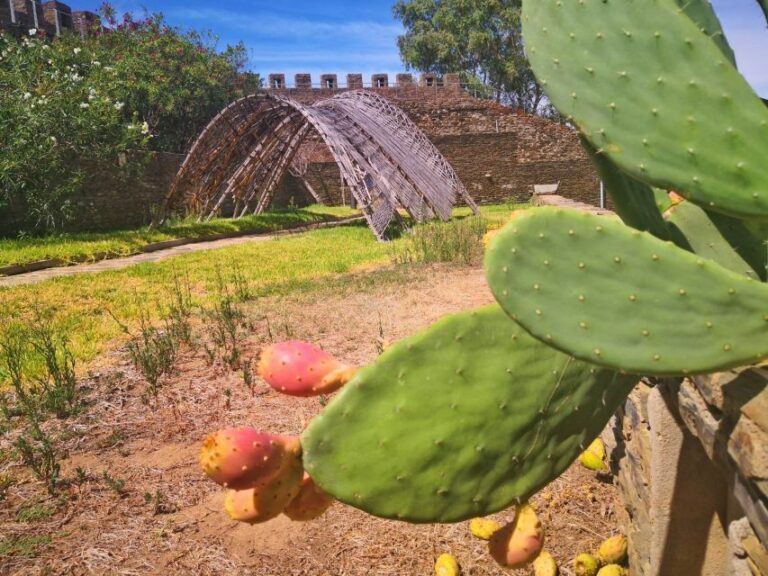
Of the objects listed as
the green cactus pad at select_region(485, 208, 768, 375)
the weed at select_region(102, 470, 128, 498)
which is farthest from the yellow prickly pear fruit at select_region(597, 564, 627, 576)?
the weed at select_region(102, 470, 128, 498)

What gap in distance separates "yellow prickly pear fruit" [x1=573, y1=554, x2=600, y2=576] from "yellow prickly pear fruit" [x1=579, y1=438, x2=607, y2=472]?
74 centimetres

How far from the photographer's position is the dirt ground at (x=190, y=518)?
2.20m

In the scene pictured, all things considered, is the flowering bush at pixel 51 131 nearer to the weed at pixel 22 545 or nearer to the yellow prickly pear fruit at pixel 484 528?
the weed at pixel 22 545

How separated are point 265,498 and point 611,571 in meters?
1.68

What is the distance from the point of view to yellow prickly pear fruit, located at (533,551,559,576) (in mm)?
2117

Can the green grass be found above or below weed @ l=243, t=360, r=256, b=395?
above

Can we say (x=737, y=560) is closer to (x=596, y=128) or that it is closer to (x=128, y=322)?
(x=596, y=128)

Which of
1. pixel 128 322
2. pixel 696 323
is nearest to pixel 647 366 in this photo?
pixel 696 323

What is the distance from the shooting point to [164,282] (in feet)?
23.7

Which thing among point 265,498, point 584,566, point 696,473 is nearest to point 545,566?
point 584,566

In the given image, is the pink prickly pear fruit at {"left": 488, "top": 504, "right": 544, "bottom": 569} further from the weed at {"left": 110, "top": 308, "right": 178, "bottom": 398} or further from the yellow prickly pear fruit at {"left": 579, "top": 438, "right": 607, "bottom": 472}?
the weed at {"left": 110, "top": 308, "right": 178, "bottom": 398}

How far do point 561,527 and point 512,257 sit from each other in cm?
183

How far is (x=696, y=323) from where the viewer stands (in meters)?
0.98

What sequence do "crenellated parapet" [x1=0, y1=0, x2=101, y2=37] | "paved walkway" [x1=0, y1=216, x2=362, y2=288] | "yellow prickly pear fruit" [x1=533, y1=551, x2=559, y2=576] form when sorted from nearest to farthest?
1. "yellow prickly pear fruit" [x1=533, y1=551, x2=559, y2=576]
2. "paved walkway" [x1=0, y1=216, x2=362, y2=288]
3. "crenellated parapet" [x1=0, y1=0, x2=101, y2=37]
